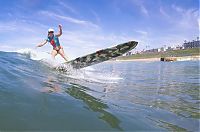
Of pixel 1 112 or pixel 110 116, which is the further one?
pixel 110 116

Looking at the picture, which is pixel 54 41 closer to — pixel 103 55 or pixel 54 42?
pixel 54 42

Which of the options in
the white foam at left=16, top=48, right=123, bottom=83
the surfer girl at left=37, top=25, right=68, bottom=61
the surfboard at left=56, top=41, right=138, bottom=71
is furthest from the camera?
the surfer girl at left=37, top=25, right=68, bottom=61

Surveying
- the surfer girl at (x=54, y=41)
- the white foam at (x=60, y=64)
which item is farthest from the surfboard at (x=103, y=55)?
the surfer girl at (x=54, y=41)

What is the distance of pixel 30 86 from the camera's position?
7523 millimetres

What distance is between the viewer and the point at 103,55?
14.2 metres

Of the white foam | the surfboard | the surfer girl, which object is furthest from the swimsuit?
the surfboard

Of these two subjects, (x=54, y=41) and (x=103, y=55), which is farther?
(x=54, y=41)

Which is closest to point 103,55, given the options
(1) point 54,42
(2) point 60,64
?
(2) point 60,64

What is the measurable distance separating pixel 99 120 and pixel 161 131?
3.83 feet

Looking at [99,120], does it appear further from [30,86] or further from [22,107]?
[30,86]

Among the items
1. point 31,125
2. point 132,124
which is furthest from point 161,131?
point 31,125

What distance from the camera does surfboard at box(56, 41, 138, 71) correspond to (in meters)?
13.8

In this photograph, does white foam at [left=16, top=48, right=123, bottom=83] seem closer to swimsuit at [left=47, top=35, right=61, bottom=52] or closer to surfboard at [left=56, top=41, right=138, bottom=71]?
surfboard at [left=56, top=41, right=138, bottom=71]

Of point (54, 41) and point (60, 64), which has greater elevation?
point (54, 41)
